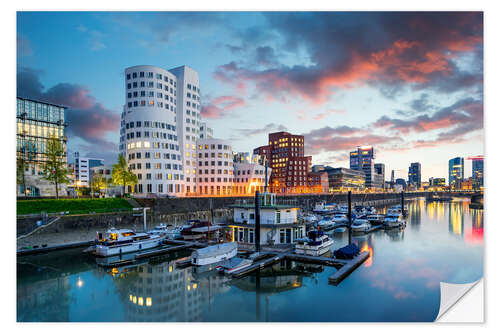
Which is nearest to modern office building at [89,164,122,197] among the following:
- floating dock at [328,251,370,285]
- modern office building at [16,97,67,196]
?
modern office building at [16,97,67,196]

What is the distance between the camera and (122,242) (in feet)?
102

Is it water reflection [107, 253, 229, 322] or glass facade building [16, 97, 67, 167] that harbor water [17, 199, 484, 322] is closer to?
water reflection [107, 253, 229, 322]

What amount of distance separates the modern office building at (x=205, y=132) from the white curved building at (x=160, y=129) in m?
14.7

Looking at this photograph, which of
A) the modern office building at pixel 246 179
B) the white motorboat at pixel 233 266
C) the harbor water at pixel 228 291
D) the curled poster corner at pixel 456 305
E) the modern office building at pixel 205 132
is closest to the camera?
the curled poster corner at pixel 456 305

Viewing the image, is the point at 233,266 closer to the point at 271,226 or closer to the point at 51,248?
the point at 271,226

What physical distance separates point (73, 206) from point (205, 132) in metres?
69.1

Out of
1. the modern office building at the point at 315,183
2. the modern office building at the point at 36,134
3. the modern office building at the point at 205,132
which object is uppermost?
the modern office building at the point at 205,132

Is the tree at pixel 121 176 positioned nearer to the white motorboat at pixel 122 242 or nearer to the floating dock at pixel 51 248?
the floating dock at pixel 51 248

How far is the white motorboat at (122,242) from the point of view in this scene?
29.6m

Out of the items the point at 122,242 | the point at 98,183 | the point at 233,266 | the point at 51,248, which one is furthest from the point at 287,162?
the point at 233,266

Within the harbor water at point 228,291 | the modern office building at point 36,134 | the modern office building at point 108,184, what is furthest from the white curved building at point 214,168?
the harbor water at point 228,291
